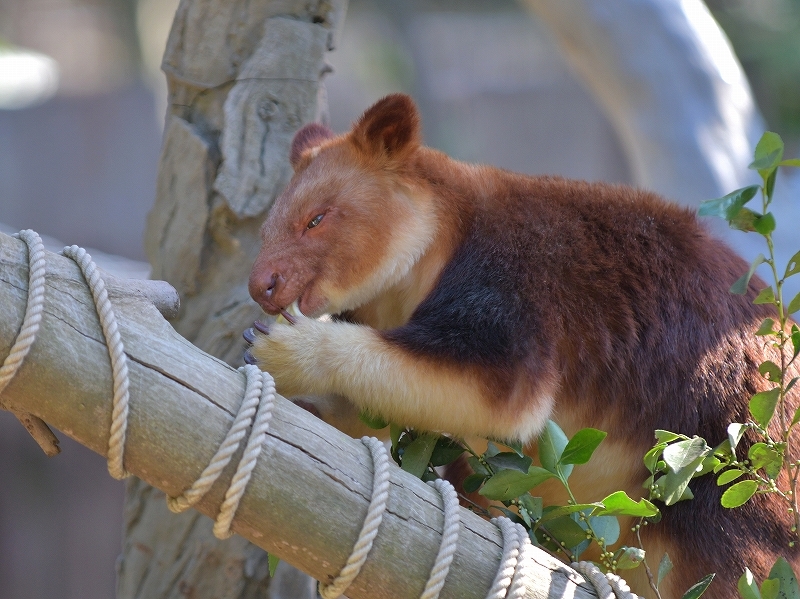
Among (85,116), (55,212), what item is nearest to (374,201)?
(55,212)

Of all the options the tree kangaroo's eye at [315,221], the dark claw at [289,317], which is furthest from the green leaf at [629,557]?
the tree kangaroo's eye at [315,221]

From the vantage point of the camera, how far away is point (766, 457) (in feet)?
5.97

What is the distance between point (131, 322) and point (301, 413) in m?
0.40

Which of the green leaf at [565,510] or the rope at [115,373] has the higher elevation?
the rope at [115,373]

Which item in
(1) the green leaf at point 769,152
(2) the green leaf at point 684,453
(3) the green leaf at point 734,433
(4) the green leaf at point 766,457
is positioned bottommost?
(4) the green leaf at point 766,457

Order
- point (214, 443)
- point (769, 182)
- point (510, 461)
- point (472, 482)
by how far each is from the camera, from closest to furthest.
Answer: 1. point (214, 443)
2. point (769, 182)
3. point (510, 461)
4. point (472, 482)

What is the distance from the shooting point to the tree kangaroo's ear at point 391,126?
253cm

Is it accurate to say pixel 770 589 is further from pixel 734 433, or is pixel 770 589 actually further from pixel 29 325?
pixel 29 325

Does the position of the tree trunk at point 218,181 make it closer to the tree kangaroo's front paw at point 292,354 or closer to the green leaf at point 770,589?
the tree kangaroo's front paw at point 292,354

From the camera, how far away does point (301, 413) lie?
1.74 meters

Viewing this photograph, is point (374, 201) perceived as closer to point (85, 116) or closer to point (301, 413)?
point (301, 413)

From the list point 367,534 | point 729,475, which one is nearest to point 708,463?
point 729,475

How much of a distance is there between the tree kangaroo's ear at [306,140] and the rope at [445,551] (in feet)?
4.66

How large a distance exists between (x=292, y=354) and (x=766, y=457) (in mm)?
1168
